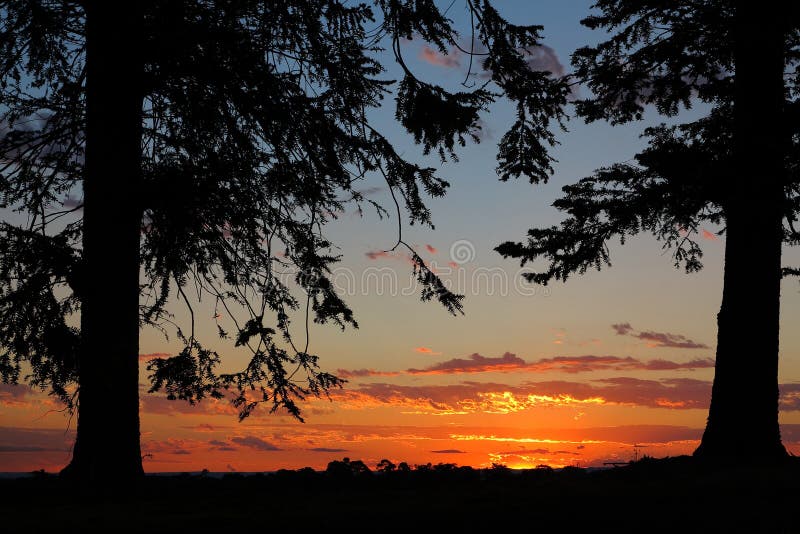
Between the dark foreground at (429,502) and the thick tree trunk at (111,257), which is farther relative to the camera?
the thick tree trunk at (111,257)

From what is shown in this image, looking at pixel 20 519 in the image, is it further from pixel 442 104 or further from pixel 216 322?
pixel 442 104

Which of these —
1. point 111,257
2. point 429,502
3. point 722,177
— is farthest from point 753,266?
point 111,257

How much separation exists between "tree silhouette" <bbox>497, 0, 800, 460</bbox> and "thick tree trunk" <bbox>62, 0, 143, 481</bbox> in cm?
717

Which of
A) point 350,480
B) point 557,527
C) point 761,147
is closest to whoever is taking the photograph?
point 557,527

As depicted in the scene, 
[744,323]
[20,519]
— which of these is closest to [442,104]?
[744,323]

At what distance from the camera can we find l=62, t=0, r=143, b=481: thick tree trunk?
9680 millimetres

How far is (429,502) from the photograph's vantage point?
787 centimetres

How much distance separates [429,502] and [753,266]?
6.89 meters

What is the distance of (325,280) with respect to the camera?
36.9 feet

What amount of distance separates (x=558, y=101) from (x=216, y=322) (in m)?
6.18

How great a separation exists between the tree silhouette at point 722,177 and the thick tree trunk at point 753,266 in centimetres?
2

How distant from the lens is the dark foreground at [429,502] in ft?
22.3

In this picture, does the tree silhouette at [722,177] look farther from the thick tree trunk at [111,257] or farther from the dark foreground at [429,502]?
the thick tree trunk at [111,257]

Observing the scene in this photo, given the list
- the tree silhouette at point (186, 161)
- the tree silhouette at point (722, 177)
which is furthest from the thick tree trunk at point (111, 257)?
the tree silhouette at point (722, 177)
